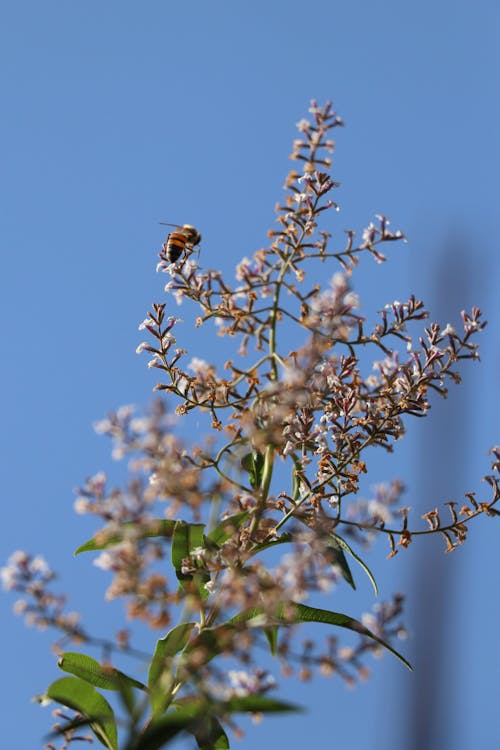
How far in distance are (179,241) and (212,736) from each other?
4.91ft

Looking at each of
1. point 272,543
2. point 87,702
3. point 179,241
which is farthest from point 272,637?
point 179,241

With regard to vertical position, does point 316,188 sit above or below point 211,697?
above

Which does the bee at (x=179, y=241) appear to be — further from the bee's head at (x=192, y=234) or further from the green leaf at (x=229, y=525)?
the green leaf at (x=229, y=525)

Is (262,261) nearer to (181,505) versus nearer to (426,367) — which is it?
(426,367)

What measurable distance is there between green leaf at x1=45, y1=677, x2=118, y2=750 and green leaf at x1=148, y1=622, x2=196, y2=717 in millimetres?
104

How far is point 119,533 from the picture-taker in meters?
1.50

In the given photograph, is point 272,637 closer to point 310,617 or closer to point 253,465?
point 310,617

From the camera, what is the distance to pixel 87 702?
174 centimetres

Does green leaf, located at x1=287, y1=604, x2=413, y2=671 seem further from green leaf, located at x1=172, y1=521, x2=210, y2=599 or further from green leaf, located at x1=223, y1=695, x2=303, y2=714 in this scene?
green leaf, located at x1=223, y1=695, x2=303, y2=714

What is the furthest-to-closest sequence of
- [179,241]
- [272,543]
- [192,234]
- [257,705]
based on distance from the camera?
[192,234] → [179,241] → [272,543] → [257,705]

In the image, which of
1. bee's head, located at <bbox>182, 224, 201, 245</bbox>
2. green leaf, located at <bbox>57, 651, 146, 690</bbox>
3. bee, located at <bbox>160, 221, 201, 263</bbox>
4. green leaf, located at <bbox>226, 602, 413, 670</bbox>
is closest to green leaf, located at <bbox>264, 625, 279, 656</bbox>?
green leaf, located at <bbox>226, 602, 413, 670</bbox>

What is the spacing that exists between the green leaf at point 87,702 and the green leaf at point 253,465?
23.6 inches

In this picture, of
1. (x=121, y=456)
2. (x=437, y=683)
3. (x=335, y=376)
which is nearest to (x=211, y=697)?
(x=121, y=456)

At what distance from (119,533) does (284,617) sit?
46 centimetres
